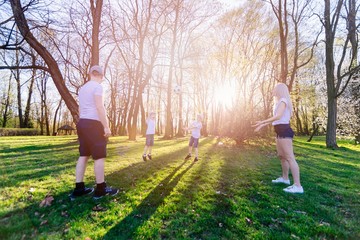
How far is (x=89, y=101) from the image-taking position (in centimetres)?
341

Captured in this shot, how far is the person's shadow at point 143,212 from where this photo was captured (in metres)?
2.61

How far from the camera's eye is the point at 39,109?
37594 mm

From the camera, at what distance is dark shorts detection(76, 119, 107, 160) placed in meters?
3.39

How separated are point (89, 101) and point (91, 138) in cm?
61

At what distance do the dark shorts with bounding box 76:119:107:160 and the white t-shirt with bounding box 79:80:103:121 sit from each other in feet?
0.28

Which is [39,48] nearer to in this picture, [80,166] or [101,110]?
[101,110]

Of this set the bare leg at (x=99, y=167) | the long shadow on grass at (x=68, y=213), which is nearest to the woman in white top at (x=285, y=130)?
the long shadow on grass at (x=68, y=213)

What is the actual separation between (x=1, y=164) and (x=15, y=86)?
1208 inches

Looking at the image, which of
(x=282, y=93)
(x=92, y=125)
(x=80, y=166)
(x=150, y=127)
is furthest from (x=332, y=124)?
(x=80, y=166)

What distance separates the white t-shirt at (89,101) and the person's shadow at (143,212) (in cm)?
163

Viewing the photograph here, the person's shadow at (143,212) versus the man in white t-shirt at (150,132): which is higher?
the man in white t-shirt at (150,132)

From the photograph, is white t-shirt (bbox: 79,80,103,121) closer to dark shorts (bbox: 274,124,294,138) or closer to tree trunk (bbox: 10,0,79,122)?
dark shorts (bbox: 274,124,294,138)

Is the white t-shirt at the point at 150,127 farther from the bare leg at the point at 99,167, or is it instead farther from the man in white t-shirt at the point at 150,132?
the bare leg at the point at 99,167

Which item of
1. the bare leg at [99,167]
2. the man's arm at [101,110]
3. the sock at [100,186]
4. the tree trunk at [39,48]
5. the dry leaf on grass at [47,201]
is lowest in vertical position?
the dry leaf on grass at [47,201]
